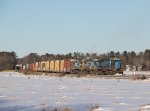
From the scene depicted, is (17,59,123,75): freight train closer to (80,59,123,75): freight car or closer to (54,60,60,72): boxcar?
(80,59,123,75): freight car

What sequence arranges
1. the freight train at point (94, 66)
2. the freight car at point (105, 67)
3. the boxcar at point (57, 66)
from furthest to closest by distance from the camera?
the boxcar at point (57, 66), the freight train at point (94, 66), the freight car at point (105, 67)

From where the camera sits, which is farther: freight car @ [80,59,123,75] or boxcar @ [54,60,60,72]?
boxcar @ [54,60,60,72]

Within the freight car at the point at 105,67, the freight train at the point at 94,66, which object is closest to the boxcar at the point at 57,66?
the freight train at the point at 94,66

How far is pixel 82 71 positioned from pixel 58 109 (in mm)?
50874

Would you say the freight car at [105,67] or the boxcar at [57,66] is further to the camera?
the boxcar at [57,66]

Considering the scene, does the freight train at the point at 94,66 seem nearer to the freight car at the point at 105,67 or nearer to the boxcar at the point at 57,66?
the freight car at the point at 105,67

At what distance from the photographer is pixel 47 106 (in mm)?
13695

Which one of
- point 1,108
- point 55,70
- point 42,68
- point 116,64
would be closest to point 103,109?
point 1,108

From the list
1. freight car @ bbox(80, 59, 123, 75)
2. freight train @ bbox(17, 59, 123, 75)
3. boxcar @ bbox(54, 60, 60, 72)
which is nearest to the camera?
freight car @ bbox(80, 59, 123, 75)

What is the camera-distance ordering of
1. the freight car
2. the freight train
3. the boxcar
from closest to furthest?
the freight car, the freight train, the boxcar

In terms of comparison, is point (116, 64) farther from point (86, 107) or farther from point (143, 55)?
point (143, 55)

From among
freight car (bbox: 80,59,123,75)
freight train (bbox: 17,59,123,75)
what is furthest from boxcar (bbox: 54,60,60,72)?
freight car (bbox: 80,59,123,75)

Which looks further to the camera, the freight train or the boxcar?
the boxcar

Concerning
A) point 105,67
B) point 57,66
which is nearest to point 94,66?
point 105,67
